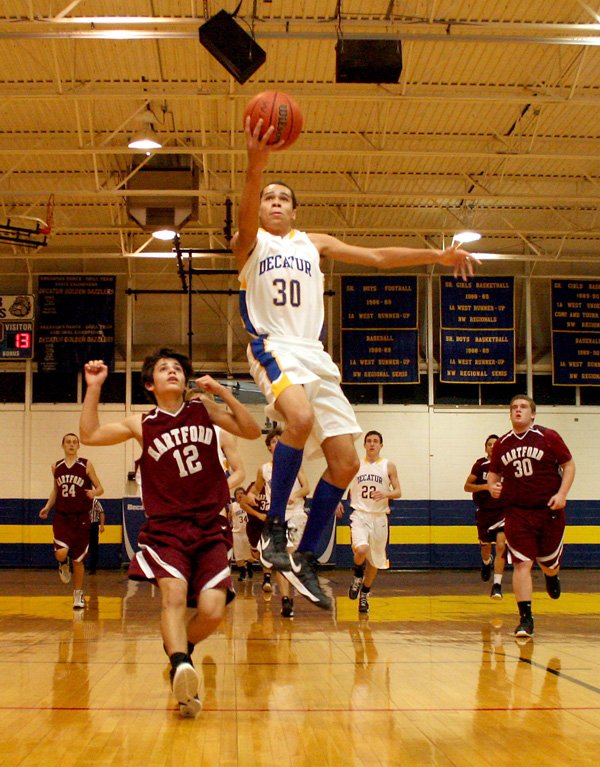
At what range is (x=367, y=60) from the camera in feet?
34.4

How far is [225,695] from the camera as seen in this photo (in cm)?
546

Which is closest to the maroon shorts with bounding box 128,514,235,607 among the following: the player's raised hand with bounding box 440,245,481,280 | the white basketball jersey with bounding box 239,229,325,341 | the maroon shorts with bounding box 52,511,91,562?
the white basketball jersey with bounding box 239,229,325,341

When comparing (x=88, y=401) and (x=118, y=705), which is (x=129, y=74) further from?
(x=118, y=705)

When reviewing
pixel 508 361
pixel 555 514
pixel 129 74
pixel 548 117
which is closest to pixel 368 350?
pixel 508 361

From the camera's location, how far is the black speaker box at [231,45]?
9.79 metres

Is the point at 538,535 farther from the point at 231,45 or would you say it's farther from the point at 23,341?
the point at 23,341

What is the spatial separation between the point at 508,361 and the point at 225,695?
1568 centimetres

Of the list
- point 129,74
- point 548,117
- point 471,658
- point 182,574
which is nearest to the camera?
point 182,574

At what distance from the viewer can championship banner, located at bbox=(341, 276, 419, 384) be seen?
20031mm

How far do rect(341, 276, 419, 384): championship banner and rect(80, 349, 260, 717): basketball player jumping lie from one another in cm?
1470

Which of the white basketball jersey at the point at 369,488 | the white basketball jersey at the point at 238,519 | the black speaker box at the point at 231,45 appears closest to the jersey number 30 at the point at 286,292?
the black speaker box at the point at 231,45

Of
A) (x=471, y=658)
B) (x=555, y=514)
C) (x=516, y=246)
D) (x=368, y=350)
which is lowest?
(x=471, y=658)

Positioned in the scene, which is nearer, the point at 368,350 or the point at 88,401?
the point at 88,401

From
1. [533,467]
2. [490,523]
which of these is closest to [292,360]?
[533,467]
